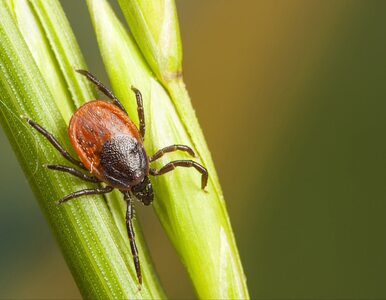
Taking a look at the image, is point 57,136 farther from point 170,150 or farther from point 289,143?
point 289,143

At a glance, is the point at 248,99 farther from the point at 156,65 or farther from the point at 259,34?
the point at 156,65

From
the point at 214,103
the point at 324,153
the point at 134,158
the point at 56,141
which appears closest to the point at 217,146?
the point at 214,103

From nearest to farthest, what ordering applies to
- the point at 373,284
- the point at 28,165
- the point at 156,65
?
the point at 28,165 → the point at 156,65 → the point at 373,284

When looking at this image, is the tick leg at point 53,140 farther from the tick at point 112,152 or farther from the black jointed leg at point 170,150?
the black jointed leg at point 170,150

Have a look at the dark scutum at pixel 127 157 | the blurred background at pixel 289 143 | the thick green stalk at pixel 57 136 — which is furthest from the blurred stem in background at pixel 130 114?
the blurred background at pixel 289 143

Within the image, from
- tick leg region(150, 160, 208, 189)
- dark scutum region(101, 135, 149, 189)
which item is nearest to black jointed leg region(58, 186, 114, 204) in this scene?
tick leg region(150, 160, 208, 189)

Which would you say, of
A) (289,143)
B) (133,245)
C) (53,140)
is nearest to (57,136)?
(53,140)

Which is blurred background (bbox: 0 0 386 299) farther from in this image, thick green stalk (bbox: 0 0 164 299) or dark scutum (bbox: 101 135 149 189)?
thick green stalk (bbox: 0 0 164 299)
